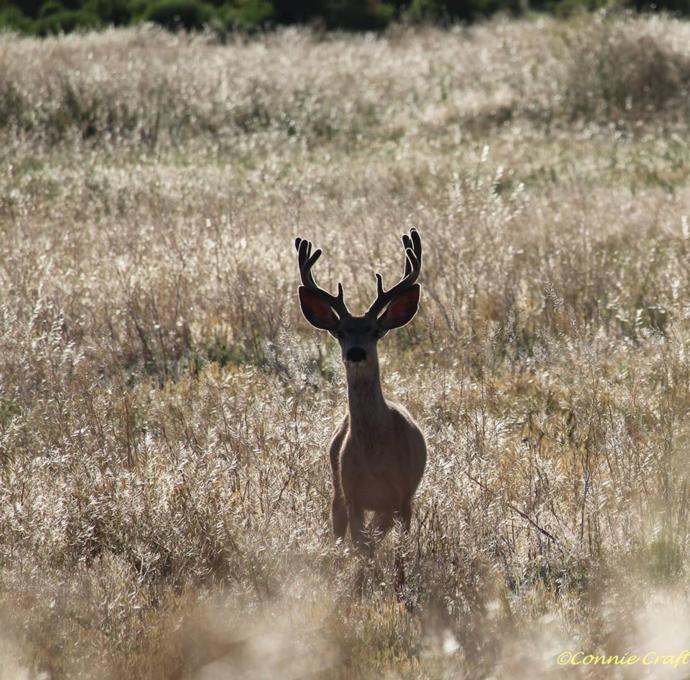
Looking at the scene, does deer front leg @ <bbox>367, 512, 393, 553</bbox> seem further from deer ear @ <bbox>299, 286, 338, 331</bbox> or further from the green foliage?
the green foliage

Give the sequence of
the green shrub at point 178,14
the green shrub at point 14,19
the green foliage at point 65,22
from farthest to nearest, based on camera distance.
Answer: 1. the green shrub at point 14,19
2. the green foliage at point 65,22
3. the green shrub at point 178,14

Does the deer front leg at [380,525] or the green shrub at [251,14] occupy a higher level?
the green shrub at [251,14]

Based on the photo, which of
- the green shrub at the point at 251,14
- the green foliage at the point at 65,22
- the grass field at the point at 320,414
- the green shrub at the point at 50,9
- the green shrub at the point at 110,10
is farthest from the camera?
the green shrub at the point at 50,9

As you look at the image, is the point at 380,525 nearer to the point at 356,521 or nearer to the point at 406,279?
the point at 356,521

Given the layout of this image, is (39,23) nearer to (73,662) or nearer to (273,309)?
(273,309)

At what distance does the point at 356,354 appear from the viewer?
17.5ft

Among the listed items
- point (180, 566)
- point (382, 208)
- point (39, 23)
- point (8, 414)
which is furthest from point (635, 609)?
point (39, 23)

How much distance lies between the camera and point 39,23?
33.1 metres

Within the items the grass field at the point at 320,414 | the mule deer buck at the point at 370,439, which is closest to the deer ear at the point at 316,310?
the mule deer buck at the point at 370,439

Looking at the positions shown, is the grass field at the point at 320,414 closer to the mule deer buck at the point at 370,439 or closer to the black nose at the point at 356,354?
the mule deer buck at the point at 370,439

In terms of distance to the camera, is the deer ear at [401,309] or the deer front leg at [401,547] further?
the deer ear at [401,309]

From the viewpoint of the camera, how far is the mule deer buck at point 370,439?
17.4 ft

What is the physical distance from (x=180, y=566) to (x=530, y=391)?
3.23 m

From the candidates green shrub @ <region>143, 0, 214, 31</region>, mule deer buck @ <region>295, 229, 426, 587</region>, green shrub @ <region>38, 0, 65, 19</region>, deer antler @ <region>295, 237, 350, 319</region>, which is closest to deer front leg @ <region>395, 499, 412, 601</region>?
mule deer buck @ <region>295, 229, 426, 587</region>
